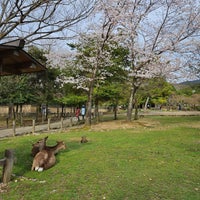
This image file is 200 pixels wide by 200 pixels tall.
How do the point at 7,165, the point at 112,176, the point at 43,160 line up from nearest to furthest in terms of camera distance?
the point at 7,165 < the point at 112,176 < the point at 43,160

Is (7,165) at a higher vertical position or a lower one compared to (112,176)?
higher

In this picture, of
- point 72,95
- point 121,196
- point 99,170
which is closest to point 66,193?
point 121,196

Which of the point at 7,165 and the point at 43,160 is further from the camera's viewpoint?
the point at 43,160

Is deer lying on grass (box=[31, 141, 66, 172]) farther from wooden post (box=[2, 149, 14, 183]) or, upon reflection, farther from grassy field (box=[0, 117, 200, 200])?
wooden post (box=[2, 149, 14, 183])

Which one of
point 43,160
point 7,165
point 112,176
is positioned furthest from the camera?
point 43,160

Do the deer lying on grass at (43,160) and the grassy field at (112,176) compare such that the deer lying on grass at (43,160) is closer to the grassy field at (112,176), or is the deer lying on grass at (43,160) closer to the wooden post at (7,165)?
the grassy field at (112,176)

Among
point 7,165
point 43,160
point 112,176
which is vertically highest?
point 7,165

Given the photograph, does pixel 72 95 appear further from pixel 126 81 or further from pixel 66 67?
pixel 126 81

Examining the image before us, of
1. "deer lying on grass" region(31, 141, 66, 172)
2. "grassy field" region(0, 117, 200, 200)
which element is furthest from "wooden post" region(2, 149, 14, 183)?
"deer lying on grass" region(31, 141, 66, 172)

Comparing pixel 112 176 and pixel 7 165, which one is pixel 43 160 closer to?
pixel 7 165

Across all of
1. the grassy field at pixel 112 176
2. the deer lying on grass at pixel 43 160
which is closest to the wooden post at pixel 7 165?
the grassy field at pixel 112 176

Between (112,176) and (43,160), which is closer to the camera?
(112,176)

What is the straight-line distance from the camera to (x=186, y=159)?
7055 millimetres

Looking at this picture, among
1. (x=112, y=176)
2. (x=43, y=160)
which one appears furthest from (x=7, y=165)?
(x=112, y=176)
